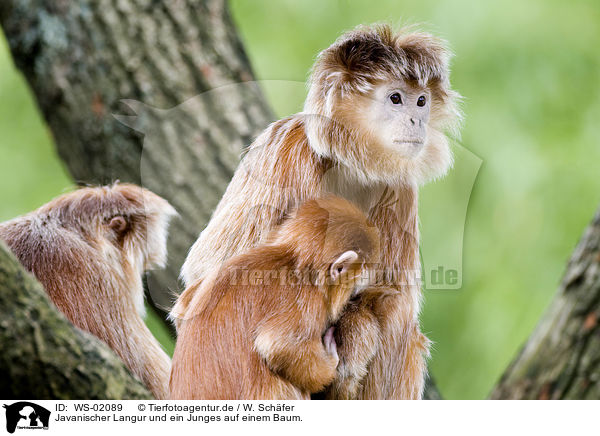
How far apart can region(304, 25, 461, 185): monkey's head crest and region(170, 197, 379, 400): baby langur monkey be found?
138mm

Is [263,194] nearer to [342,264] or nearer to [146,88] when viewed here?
[342,264]

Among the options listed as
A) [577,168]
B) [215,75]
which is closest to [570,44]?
[577,168]

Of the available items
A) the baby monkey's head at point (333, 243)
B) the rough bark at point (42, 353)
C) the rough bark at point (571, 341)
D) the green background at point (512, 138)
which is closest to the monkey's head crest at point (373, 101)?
the baby monkey's head at point (333, 243)

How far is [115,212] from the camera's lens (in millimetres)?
2010

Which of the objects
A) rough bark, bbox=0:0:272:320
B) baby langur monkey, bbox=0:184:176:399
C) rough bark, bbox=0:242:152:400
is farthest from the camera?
rough bark, bbox=0:0:272:320

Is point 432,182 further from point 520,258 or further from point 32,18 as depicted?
point 32,18

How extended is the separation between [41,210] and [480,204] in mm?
1584

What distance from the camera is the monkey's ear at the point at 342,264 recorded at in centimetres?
154

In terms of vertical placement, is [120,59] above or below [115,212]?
above

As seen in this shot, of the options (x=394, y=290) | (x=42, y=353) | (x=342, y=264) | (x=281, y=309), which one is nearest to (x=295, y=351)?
(x=281, y=309)

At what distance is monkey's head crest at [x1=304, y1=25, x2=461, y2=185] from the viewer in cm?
165

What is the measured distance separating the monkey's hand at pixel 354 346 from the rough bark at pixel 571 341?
1.32 feet

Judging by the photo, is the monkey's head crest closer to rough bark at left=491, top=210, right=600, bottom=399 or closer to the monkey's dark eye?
the monkey's dark eye
